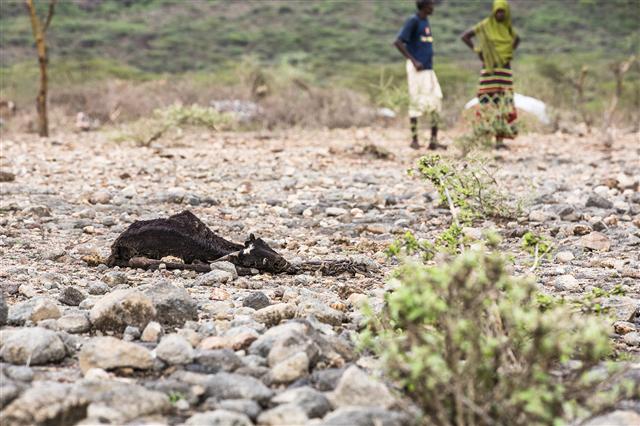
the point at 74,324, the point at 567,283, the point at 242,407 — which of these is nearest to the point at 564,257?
the point at 567,283

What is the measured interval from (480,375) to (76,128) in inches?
449

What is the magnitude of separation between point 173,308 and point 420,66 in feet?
24.0

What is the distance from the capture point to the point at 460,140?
918 cm

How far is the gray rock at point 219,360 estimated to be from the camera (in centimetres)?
236

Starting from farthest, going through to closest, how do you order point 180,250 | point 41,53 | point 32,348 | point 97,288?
point 41,53
point 180,250
point 97,288
point 32,348

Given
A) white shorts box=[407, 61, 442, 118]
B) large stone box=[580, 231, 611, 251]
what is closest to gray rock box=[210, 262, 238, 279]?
large stone box=[580, 231, 611, 251]

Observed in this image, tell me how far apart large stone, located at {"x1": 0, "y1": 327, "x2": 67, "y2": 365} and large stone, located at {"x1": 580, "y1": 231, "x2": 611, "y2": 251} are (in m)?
3.22

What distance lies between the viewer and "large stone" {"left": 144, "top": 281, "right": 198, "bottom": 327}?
282 centimetres

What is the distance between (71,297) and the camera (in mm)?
3117

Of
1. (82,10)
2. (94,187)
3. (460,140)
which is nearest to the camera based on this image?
(94,187)

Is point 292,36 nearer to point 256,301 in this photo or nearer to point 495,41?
point 495,41

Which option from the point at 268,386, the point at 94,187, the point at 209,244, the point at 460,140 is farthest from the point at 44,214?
the point at 460,140

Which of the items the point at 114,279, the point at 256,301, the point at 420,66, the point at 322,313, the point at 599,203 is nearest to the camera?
the point at 322,313

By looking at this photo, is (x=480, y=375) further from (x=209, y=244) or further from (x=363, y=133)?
(x=363, y=133)
